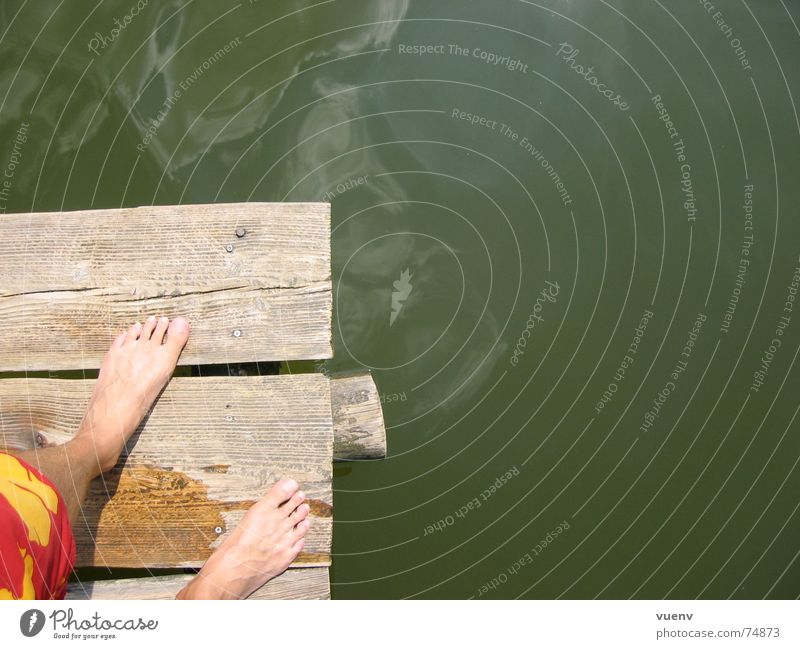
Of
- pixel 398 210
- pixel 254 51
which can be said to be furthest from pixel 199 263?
pixel 254 51

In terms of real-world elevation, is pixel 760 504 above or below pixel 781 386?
below

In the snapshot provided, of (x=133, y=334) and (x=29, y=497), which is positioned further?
(x=133, y=334)

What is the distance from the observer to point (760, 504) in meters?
1.95

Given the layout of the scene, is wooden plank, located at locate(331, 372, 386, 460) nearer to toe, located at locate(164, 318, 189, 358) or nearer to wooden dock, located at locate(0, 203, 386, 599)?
wooden dock, located at locate(0, 203, 386, 599)

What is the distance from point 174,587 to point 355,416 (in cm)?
49

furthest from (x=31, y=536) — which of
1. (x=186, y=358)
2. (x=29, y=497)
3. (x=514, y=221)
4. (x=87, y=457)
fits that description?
(x=514, y=221)

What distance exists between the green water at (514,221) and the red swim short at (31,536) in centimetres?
75

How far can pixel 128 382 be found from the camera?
1.45 m

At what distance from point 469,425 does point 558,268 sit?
0.47 meters

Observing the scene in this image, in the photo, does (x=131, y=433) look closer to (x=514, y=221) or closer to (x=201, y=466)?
(x=201, y=466)

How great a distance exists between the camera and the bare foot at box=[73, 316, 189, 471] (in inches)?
55.9
